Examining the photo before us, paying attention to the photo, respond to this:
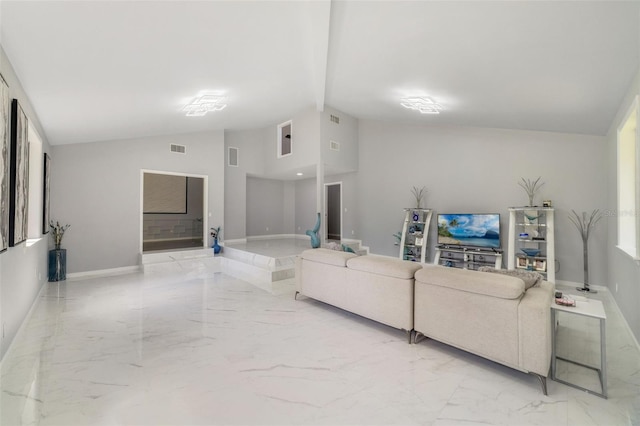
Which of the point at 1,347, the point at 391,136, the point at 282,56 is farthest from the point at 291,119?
the point at 1,347

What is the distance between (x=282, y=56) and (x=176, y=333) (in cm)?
381

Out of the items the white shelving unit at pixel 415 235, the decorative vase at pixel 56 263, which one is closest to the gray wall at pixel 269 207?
the white shelving unit at pixel 415 235

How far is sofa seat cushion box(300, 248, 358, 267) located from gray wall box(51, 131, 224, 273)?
4.52 m

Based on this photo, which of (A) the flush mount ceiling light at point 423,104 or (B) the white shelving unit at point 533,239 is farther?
(B) the white shelving unit at point 533,239

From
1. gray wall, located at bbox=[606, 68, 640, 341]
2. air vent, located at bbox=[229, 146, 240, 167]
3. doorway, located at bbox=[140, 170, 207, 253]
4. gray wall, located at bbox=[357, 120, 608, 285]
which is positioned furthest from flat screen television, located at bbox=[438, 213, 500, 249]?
doorway, located at bbox=[140, 170, 207, 253]

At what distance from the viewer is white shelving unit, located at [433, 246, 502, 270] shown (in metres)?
5.72

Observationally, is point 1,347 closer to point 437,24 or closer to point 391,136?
point 437,24

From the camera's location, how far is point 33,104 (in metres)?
3.38

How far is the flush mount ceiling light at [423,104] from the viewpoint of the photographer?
4718mm

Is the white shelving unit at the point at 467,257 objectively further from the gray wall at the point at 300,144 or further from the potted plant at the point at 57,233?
the potted plant at the point at 57,233

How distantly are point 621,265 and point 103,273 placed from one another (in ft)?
28.0

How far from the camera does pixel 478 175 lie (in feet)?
20.1

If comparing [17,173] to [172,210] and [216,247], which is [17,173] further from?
[172,210]

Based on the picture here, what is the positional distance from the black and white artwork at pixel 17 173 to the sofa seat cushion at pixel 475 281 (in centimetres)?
381
